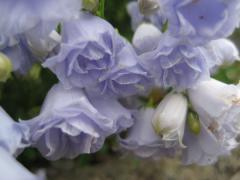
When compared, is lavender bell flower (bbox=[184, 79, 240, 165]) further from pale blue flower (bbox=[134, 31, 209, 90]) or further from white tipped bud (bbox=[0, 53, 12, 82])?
white tipped bud (bbox=[0, 53, 12, 82])

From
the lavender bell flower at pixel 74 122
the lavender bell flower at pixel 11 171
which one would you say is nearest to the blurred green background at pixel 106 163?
the lavender bell flower at pixel 74 122

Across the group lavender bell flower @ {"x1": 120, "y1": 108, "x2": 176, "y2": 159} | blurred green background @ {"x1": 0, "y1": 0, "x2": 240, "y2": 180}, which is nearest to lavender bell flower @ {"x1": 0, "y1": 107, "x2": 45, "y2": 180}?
lavender bell flower @ {"x1": 120, "y1": 108, "x2": 176, "y2": 159}

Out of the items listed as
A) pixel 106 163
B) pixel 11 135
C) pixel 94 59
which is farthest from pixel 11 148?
pixel 106 163

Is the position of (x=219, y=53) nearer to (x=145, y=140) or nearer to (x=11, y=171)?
(x=145, y=140)

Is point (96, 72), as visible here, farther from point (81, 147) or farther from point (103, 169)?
point (103, 169)

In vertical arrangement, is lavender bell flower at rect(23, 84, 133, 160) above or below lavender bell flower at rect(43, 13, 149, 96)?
below

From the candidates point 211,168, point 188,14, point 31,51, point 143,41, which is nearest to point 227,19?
point 188,14
